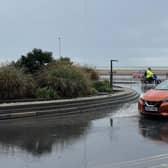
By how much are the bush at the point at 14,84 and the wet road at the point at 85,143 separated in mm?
2757

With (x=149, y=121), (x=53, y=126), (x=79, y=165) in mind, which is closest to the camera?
(x=79, y=165)

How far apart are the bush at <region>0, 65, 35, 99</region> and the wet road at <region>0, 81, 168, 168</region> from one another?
2.76 meters

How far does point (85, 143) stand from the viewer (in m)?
9.31

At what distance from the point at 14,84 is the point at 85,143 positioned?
677cm

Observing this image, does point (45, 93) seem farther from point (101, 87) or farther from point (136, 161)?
point (136, 161)

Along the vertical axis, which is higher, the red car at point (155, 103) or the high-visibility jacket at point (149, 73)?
the high-visibility jacket at point (149, 73)

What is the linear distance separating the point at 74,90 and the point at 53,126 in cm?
539

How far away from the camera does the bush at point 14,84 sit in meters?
15.3

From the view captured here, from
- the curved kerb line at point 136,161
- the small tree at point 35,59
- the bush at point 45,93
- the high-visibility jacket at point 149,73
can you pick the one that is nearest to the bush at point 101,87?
the small tree at point 35,59

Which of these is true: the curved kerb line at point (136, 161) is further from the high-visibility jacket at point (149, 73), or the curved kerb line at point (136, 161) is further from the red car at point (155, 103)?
the high-visibility jacket at point (149, 73)

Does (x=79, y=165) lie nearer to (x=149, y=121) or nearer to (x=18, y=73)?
(x=149, y=121)

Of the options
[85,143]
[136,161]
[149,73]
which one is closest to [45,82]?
[85,143]

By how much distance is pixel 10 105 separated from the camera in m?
13.3

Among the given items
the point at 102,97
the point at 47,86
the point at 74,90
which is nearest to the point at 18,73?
the point at 47,86
